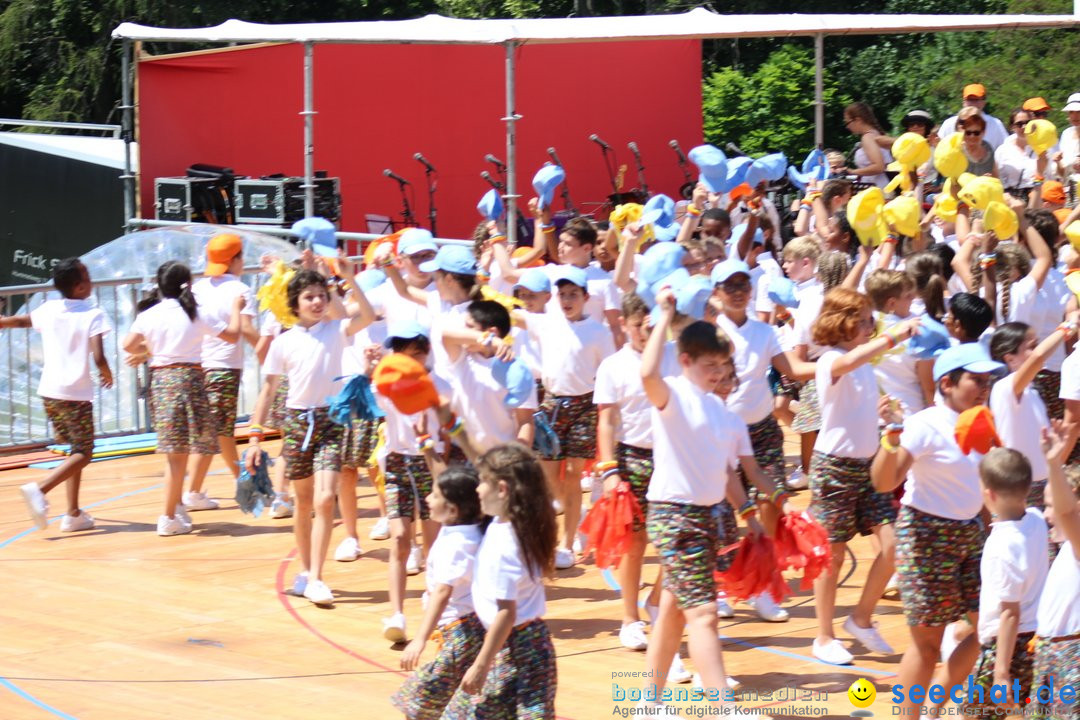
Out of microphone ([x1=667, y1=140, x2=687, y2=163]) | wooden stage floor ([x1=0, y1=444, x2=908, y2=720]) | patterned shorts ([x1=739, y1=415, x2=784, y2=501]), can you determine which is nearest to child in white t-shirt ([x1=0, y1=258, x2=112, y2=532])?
wooden stage floor ([x1=0, y1=444, x2=908, y2=720])

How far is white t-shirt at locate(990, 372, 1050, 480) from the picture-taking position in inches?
250

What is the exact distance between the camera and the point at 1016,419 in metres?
6.37

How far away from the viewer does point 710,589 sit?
5.94 metres

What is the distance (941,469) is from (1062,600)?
965mm

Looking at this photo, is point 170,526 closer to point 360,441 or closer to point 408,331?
point 360,441

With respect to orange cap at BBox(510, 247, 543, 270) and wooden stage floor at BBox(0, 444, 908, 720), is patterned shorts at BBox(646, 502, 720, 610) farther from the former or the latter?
orange cap at BBox(510, 247, 543, 270)

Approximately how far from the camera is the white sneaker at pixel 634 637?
23.9ft

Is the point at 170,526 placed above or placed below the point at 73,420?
below

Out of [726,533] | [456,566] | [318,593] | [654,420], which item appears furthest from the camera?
[318,593]

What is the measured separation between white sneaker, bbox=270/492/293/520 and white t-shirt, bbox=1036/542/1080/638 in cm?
629

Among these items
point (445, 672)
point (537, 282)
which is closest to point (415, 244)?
point (537, 282)

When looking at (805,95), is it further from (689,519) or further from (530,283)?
(689,519)

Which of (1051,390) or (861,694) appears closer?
(861,694)

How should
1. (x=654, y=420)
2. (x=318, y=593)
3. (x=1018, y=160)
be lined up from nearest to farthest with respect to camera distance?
(x=654, y=420), (x=318, y=593), (x=1018, y=160)
